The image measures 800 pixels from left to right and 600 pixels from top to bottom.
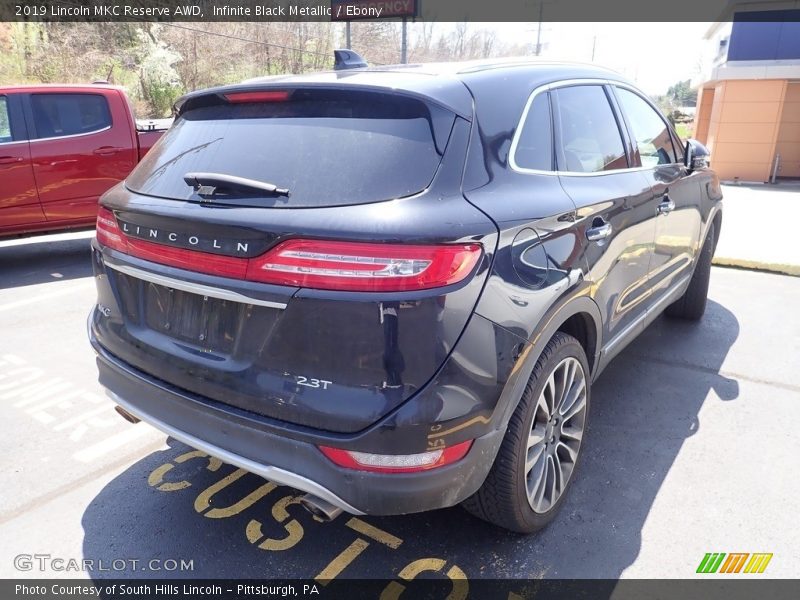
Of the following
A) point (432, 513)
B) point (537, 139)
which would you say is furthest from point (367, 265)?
point (432, 513)

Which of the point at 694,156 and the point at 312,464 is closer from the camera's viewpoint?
the point at 312,464

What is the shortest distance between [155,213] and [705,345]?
408 cm

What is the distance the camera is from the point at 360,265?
1774 mm

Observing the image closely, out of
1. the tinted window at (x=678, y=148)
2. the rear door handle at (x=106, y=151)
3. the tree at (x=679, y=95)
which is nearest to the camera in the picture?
the tinted window at (x=678, y=148)

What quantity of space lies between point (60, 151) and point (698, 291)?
6582 mm

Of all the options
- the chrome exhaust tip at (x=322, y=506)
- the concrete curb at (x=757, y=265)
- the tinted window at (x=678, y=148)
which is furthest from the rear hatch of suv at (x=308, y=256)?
the concrete curb at (x=757, y=265)

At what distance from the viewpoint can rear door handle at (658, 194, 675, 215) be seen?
11.2ft

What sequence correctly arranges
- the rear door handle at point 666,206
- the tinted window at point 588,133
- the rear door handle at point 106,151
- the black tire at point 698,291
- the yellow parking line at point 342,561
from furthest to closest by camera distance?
1. the rear door handle at point 106,151
2. the black tire at point 698,291
3. the rear door handle at point 666,206
4. the tinted window at point 588,133
5. the yellow parking line at point 342,561

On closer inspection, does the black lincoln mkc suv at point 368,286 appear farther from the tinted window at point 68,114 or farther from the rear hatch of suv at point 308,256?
the tinted window at point 68,114

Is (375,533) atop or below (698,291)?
below

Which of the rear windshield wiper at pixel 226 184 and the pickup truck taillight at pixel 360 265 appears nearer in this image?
the pickup truck taillight at pixel 360 265

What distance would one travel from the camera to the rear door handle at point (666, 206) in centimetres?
342

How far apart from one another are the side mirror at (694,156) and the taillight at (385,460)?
3.20 m

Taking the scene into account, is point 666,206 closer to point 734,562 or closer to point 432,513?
point 734,562
